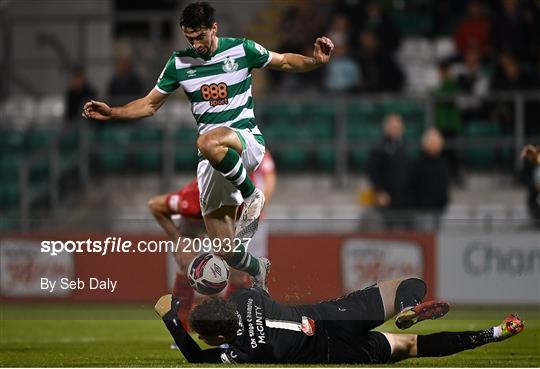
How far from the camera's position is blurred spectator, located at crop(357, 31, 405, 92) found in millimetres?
19312

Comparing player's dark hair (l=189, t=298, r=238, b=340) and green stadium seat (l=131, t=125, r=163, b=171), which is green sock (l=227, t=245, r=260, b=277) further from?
green stadium seat (l=131, t=125, r=163, b=171)

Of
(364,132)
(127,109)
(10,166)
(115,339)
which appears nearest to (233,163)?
(127,109)

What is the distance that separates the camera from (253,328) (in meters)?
8.77

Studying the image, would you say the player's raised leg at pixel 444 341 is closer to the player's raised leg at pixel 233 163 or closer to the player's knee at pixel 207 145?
the player's raised leg at pixel 233 163

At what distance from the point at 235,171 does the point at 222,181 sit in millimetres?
496

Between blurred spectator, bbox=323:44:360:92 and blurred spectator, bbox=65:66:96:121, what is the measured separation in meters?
3.70

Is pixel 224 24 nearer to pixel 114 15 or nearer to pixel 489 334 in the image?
pixel 114 15

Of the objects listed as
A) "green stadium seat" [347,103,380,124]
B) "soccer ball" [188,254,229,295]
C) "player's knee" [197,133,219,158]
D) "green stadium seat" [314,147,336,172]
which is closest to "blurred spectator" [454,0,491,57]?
"green stadium seat" [347,103,380,124]

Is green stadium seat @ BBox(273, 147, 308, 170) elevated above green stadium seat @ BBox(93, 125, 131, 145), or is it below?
below

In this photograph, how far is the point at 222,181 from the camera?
10211 millimetres

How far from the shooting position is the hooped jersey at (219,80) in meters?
10.0

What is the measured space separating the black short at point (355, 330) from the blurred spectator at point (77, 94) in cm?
1111

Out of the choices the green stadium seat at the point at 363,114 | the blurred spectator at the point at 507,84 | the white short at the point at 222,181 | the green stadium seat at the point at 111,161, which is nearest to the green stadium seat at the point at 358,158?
the green stadium seat at the point at 363,114

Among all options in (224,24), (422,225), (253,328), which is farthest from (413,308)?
(224,24)
